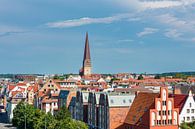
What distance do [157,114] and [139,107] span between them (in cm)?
709

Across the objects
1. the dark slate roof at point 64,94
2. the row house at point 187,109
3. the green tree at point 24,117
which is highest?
the dark slate roof at point 64,94

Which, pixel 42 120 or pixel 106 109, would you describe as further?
pixel 42 120

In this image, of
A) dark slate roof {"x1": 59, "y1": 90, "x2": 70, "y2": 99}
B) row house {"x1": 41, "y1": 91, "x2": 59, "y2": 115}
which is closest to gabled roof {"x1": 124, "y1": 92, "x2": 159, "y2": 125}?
dark slate roof {"x1": 59, "y1": 90, "x2": 70, "y2": 99}

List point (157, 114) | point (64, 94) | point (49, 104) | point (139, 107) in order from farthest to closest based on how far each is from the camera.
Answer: point (49, 104) → point (64, 94) → point (139, 107) → point (157, 114)

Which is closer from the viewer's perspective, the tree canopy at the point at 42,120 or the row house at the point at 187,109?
the tree canopy at the point at 42,120

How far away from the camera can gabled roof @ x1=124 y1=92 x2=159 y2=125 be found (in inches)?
3199

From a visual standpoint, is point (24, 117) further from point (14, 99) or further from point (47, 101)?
point (14, 99)

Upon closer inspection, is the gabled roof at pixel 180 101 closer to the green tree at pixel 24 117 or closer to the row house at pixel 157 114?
the row house at pixel 157 114

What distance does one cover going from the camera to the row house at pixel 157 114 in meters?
77.9

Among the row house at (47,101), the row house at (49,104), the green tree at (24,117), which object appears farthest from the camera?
the row house at (47,101)

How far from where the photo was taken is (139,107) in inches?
3332

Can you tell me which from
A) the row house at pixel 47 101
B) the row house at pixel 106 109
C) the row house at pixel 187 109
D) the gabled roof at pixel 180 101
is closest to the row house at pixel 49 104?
the row house at pixel 47 101

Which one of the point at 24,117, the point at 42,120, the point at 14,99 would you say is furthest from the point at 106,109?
the point at 14,99

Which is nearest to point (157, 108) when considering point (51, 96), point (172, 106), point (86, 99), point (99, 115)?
point (172, 106)
